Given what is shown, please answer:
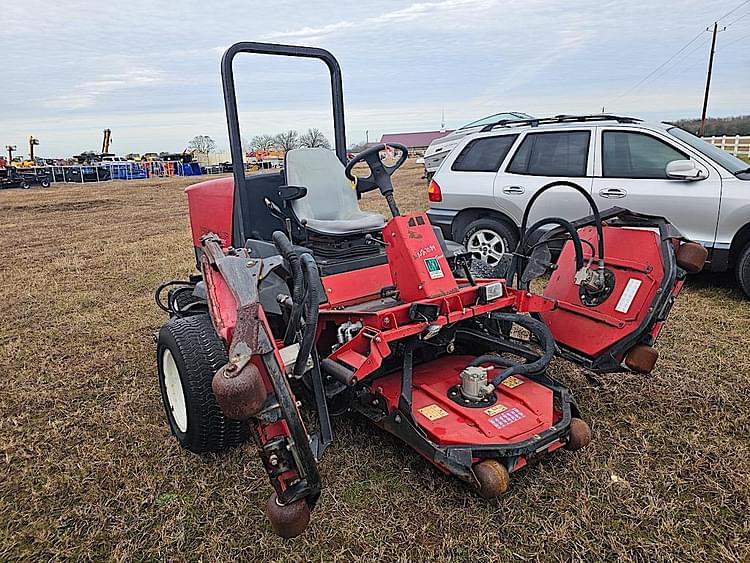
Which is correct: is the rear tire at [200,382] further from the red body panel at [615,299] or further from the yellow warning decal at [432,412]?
the red body panel at [615,299]

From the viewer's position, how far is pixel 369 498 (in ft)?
8.61

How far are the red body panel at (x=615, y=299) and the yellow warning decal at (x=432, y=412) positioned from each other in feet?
3.67

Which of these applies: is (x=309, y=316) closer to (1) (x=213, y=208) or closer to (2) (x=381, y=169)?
(2) (x=381, y=169)

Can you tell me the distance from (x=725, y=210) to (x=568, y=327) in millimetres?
2610

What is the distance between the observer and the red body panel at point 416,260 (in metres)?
2.84

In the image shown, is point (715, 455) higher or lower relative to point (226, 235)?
lower

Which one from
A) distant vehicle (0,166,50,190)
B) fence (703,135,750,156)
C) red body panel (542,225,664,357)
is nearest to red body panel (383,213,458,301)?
red body panel (542,225,664,357)

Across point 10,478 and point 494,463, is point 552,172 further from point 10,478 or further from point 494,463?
point 10,478

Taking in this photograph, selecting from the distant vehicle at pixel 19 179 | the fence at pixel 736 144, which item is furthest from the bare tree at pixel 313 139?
the distant vehicle at pixel 19 179

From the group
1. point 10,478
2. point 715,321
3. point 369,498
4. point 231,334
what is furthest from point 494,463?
point 715,321

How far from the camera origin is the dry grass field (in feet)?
7.68

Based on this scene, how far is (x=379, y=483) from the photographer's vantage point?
2.72 metres

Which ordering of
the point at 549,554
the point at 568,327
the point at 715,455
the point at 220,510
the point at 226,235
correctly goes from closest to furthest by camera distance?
the point at 549,554 < the point at 220,510 < the point at 715,455 < the point at 568,327 < the point at 226,235

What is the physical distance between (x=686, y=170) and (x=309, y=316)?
4.32m
